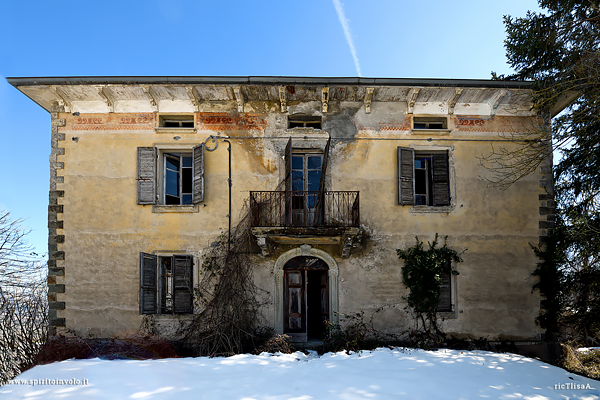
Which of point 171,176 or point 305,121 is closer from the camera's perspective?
point 171,176

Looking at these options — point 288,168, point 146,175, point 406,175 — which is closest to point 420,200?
point 406,175

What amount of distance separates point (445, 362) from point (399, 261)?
2.72 m

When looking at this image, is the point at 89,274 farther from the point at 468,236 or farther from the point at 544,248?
the point at 544,248

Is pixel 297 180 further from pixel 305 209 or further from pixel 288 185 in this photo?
pixel 305 209

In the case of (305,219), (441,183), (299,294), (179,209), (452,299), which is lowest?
(452,299)

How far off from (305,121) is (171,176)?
394cm

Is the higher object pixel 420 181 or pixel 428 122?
pixel 428 122

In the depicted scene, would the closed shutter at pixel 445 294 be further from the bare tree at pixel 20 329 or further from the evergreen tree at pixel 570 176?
the bare tree at pixel 20 329

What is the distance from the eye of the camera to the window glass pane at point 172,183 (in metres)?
9.70

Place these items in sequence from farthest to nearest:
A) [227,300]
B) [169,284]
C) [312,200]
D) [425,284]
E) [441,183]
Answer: [441,183]
[312,200]
[169,284]
[425,284]
[227,300]

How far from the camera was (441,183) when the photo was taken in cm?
960

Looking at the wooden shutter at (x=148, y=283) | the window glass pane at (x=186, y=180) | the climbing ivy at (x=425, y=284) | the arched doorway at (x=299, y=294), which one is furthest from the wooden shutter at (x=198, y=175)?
the climbing ivy at (x=425, y=284)

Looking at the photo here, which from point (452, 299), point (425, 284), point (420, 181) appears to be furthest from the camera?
point (420, 181)

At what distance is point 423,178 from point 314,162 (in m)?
3.04
